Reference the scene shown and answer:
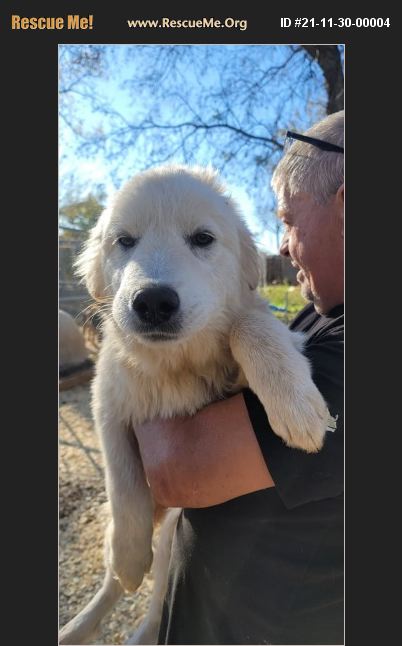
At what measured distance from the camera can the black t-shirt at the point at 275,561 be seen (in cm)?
167

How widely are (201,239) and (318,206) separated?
1.93ft

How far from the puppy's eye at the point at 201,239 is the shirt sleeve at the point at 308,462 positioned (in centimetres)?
83

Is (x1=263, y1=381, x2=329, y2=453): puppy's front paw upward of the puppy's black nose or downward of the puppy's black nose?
downward

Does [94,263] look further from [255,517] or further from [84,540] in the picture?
[84,540]

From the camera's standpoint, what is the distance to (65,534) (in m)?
4.10

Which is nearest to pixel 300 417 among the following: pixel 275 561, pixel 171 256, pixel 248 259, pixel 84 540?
pixel 275 561

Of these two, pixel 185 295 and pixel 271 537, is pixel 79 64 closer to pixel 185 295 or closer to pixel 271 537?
pixel 185 295

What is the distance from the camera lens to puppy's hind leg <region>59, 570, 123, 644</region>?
8.43 ft

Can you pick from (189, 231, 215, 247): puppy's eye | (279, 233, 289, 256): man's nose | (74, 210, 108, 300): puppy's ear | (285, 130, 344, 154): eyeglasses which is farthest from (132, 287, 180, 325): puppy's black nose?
(279, 233, 289, 256): man's nose

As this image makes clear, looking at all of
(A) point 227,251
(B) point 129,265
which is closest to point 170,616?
(B) point 129,265

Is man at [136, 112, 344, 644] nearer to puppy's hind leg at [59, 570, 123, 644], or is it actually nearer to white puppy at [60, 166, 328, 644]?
white puppy at [60, 166, 328, 644]

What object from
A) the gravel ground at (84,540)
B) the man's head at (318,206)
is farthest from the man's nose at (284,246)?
the gravel ground at (84,540)

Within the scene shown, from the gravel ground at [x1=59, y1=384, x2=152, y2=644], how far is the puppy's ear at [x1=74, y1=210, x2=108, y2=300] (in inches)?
61.9

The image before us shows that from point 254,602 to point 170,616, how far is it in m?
0.47
